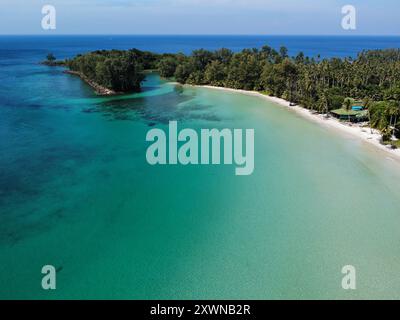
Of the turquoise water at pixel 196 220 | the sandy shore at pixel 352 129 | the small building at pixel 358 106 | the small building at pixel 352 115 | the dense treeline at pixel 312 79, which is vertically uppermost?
the dense treeline at pixel 312 79

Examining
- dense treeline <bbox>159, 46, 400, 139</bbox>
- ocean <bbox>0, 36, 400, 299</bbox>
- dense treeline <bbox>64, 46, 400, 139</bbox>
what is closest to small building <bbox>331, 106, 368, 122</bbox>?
dense treeline <bbox>64, 46, 400, 139</bbox>

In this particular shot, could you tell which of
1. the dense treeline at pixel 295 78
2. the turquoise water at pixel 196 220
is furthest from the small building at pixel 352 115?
the turquoise water at pixel 196 220

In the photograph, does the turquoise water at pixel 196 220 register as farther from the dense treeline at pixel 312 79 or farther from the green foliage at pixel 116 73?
the green foliage at pixel 116 73

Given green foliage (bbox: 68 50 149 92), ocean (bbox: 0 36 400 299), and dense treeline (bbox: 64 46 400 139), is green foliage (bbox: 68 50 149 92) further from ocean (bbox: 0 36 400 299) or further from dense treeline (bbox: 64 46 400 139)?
ocean (bbox: 0 36 400 299)

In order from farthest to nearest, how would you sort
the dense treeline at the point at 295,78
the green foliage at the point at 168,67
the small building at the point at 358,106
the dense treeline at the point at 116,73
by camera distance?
the green foliage at the point at 168,67, the dense treeline at the point at 116,73, the small building at the point at 358,106, the dense treeline at the point at 295,78

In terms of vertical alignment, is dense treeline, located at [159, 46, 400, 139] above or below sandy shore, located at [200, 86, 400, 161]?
above

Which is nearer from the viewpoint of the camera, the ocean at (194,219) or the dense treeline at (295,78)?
the ocean at (194,219)
